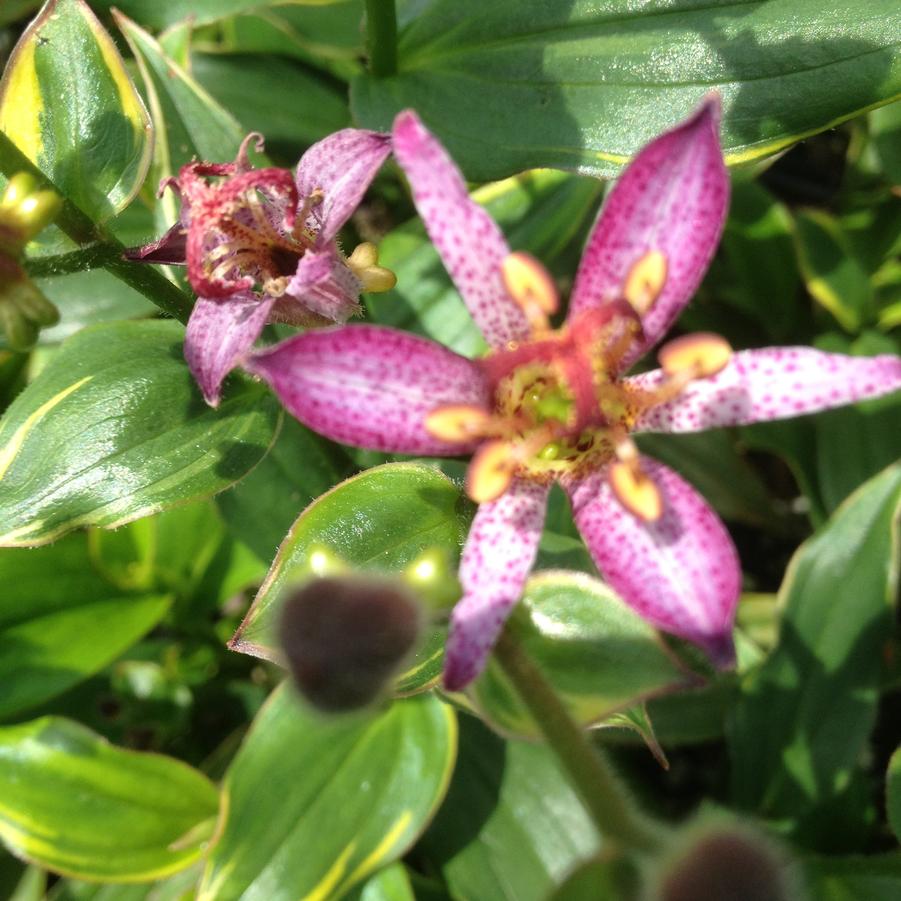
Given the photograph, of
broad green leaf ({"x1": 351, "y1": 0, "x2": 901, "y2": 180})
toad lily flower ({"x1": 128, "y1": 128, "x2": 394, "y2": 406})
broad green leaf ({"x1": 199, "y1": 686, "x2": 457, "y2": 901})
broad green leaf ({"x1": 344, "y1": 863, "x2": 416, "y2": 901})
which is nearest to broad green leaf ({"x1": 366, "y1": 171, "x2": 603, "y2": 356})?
broad green leaf ({"x1": 351, "y1": 0, "x2": 901, "y2": 180})

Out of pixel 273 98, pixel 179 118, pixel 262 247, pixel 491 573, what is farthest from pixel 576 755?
pixel 273 98

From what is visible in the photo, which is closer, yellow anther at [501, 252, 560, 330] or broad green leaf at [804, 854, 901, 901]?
yellow anther at [501, 252, 560, 330]

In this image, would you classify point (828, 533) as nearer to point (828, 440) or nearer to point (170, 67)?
point (828, 440)

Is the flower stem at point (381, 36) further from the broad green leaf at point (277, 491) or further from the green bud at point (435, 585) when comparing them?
the green bud at point (435, 585)

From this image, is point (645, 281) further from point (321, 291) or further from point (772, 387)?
point (321, 291)

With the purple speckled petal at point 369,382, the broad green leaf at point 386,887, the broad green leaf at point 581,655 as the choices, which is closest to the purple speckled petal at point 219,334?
the purple speckled petal at point 369,382

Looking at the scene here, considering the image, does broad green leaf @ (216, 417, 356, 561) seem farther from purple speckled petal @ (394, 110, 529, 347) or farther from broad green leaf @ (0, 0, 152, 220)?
purple speckled petal @ (394, 110, 529, 347)

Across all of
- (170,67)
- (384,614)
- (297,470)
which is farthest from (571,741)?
(170,67)

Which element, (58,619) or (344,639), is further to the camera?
(58,619)
